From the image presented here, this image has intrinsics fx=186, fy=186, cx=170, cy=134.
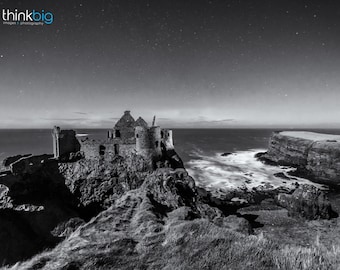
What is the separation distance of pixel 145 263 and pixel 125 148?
22.8 meters

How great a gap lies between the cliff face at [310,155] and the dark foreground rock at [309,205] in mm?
31909

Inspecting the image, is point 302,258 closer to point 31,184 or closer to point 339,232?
point 339,232

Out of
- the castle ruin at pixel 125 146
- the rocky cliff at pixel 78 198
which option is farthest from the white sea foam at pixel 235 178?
the rocky cliff at pixel 78 198

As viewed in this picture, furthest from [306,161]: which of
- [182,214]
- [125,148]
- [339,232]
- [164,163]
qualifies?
[182,214]

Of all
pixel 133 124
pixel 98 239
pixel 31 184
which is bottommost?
pixel 31 184

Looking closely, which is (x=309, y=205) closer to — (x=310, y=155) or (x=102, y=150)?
(x=102, y=150)

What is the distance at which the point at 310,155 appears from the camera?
67.6 meters

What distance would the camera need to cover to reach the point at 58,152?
30.5 meters

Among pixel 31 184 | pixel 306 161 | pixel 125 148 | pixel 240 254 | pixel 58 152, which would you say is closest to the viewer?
pixel 240 254

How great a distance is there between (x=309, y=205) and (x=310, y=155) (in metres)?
50.2

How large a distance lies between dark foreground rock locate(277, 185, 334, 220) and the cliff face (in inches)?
1256

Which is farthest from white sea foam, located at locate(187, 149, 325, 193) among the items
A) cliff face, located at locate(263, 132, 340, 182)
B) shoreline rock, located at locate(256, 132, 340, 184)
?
cliff face, located at locate(263, 132, 340, 182)

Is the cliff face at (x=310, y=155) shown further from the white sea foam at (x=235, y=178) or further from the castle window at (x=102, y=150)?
the castle window at (x=102, y=150)

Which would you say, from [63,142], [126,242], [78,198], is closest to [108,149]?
[78,198]
